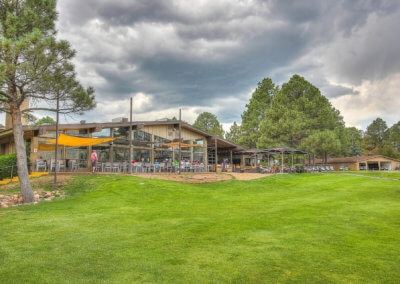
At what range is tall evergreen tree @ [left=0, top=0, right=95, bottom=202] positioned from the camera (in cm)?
723

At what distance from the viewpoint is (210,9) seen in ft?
37.3

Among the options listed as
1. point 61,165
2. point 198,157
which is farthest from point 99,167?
point 198,157

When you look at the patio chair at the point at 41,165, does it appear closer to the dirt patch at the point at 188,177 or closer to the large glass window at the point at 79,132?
the large glass window at the point at 79,132

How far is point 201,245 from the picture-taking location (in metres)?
3.56

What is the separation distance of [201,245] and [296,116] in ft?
85.0

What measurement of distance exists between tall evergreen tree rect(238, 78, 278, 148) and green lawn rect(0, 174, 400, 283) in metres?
30.2

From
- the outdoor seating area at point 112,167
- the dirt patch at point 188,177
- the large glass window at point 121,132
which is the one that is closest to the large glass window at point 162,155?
the outdoor seating area at point 112,167

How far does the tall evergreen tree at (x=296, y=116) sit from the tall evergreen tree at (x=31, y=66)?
22.2 m

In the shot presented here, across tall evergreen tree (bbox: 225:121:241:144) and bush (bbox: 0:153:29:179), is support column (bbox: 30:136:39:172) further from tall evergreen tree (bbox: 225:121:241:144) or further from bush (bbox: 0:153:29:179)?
tall evergreen tree (bbox: 225:121:241:144)

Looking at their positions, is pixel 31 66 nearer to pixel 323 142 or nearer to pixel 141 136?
pixel 141 136

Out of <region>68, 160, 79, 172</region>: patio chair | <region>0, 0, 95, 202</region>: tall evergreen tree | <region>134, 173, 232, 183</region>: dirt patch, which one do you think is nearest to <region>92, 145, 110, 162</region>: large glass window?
<region>68, 160, 79, 172</region>: patio chair

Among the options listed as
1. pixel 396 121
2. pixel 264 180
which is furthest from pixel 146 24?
pixel 396 121

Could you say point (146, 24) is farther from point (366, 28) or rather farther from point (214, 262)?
point (214, 262)

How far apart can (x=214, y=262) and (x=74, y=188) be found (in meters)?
8.83
